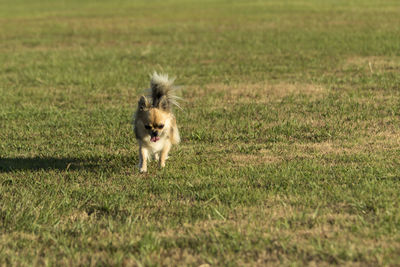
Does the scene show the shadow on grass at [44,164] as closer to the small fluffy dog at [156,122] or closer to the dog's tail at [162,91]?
the small fluffy dog at [156,122]

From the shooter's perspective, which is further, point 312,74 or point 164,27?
point 164,27

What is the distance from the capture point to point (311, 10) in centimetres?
3678

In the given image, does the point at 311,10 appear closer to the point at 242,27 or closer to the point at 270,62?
the point at 242,27

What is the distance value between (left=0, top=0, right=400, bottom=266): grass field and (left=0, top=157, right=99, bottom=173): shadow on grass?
0.04 metres

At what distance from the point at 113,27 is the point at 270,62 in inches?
569

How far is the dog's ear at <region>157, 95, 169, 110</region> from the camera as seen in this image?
8.12 m

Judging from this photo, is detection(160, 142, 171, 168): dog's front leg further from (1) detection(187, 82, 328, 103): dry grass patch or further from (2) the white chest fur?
(1) detection(187, 82, 328, 103): dry grass patch

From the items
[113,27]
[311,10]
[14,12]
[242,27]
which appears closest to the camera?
[242,27]

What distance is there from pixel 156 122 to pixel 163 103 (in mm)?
432

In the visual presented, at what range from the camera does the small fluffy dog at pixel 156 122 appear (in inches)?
311

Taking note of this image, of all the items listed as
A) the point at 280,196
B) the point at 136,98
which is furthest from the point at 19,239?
the point at 136,98

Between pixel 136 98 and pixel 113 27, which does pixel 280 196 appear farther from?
pixel 113 27

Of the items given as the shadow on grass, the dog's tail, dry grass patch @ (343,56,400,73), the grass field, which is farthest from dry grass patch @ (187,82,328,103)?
the shadow on grass

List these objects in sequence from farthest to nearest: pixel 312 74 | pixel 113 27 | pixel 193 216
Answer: pixel 113 27 < pixel 312 74 < pixel 193 216
